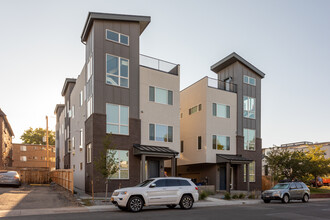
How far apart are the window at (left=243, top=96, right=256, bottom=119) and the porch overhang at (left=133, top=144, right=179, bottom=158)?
36.5 feet

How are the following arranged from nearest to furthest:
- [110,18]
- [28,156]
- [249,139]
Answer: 1. [110,18]
2. [249,139]
3. [28,156]

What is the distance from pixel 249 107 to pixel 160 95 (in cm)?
1108

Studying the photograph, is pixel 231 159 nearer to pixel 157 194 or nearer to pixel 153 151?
pixel 153 151

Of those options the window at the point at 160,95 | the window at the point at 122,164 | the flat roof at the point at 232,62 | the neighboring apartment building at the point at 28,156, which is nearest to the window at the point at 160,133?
the window at the point at 160,95

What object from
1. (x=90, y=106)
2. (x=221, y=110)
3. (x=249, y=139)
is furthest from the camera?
(x=249, y=139)

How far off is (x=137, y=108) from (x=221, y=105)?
9.91m

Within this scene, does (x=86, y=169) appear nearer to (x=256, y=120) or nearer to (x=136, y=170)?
(x=136, y=170)

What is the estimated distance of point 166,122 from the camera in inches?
1014

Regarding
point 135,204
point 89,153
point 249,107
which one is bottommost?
point 135,204

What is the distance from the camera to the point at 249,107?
3209 centimetres

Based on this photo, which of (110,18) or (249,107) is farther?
(249,107)

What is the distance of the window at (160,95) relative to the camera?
25170 mm

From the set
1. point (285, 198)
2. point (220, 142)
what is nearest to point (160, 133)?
point (220, 142)

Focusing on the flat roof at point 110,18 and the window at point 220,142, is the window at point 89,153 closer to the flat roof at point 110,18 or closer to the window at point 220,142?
the flat roof at point 110,18
